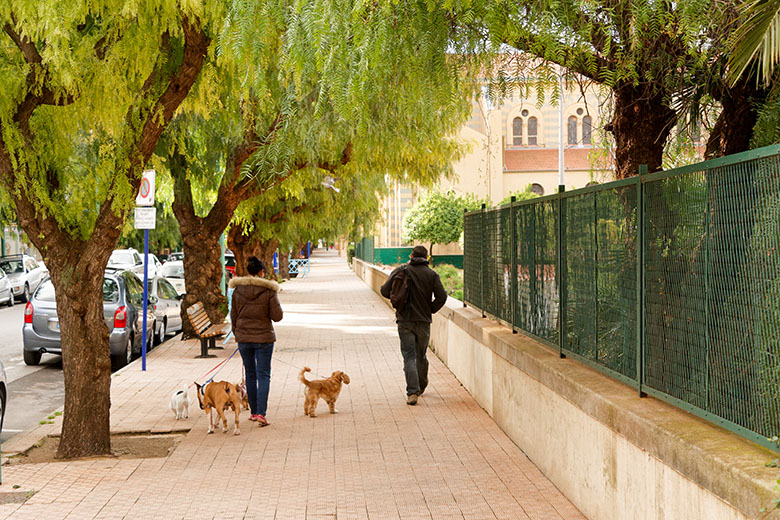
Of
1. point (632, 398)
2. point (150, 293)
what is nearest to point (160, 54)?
point (632, 398)

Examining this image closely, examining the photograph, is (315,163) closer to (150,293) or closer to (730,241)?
(150,293)

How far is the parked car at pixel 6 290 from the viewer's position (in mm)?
32406

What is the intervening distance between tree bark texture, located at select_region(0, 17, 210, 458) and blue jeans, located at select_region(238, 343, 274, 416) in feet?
5.19

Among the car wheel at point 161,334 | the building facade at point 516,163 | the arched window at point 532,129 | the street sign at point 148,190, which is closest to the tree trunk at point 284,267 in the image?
the building facade at point 516,163

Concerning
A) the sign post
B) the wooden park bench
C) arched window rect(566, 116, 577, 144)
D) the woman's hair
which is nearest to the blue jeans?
the woman's hair

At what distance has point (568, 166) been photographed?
7650cm

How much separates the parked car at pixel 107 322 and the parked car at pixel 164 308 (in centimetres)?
234

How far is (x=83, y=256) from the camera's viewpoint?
8.86 m

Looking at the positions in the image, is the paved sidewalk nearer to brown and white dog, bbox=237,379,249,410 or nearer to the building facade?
brown and white dog, bbox=237,379,249,410

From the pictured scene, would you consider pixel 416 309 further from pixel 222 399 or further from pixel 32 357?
pixel 32 357

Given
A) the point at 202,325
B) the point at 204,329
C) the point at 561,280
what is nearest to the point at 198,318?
the point at 202,325

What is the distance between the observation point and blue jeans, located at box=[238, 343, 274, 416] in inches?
396

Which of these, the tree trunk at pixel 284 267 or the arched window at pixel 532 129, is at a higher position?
the arched window at pixel 532 129

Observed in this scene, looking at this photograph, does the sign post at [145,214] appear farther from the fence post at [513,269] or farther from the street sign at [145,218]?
the fence post at [513,269]
